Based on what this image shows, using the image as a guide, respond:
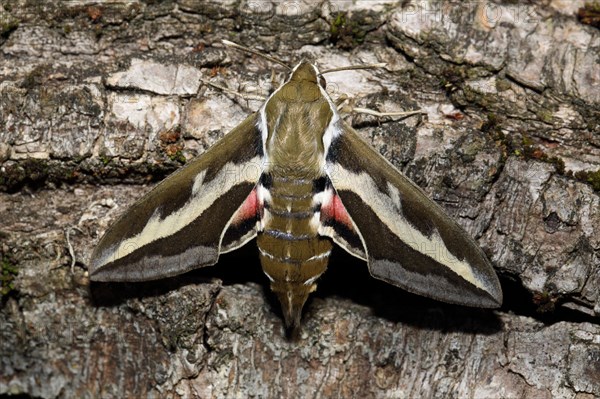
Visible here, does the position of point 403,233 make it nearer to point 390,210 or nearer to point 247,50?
point 390,210

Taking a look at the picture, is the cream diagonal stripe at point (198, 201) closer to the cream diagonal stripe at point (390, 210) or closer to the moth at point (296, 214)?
the moth at point (296, 214)

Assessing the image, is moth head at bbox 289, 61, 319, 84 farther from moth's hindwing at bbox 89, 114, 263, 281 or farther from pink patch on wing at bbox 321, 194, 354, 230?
pink patch on wing at bbox 321, 194, 354, 230

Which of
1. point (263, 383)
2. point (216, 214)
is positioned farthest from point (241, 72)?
point (263, 383)

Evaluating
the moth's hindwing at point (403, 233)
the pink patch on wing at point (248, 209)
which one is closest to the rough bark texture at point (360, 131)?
the moth's hindwing at point (403, 233)

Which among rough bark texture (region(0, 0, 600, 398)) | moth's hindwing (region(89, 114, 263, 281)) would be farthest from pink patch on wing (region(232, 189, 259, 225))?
rough bark texture (region(0, 0, 600, 398))

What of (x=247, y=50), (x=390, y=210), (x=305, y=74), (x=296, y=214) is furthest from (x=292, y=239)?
(x=247, y=50)

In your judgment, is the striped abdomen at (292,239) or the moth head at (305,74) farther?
the moth head at (305,74)
